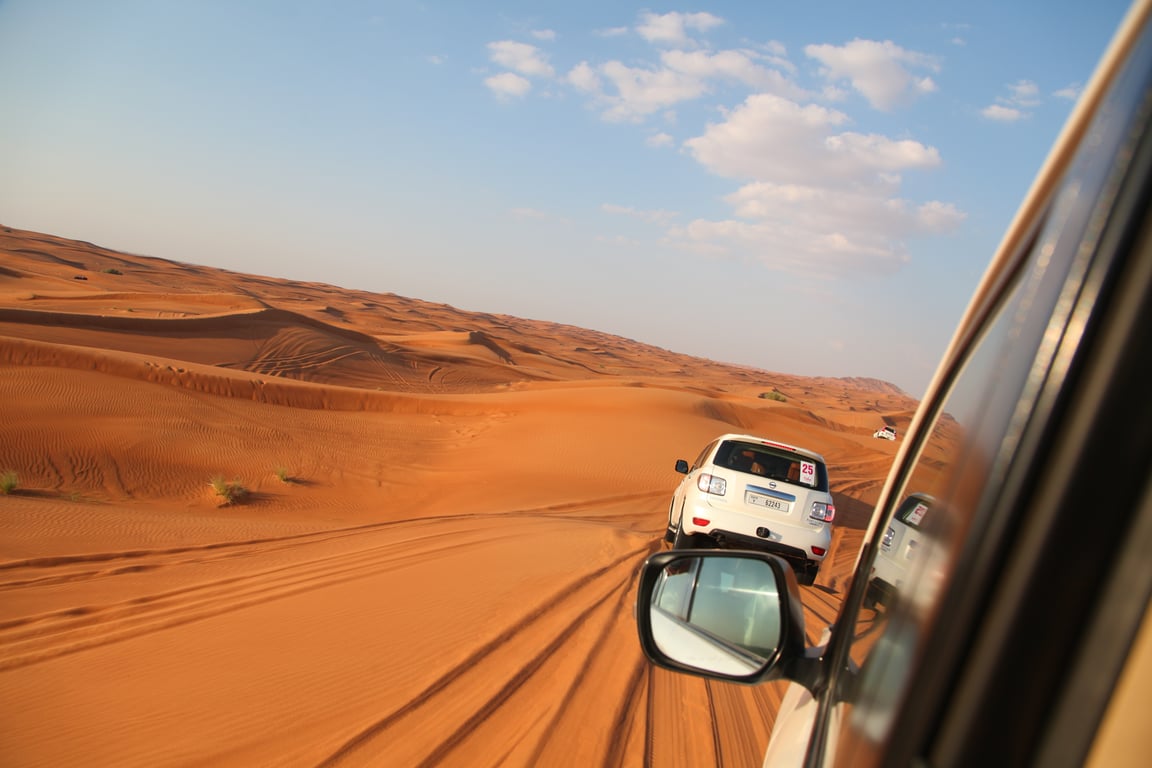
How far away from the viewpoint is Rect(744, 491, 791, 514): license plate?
8445 mm

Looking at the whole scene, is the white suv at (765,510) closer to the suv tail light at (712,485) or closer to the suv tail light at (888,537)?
the suv tail light at (712,485)

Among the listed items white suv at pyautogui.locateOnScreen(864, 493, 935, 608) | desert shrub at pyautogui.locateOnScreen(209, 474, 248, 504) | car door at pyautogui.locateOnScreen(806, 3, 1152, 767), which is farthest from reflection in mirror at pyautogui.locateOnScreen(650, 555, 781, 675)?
desert shrub at pyautogui.locateOnScreen(209, 474, 248, 504)

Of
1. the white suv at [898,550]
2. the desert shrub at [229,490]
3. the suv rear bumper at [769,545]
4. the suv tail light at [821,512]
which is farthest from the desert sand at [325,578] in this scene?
the white suv at [898,550]

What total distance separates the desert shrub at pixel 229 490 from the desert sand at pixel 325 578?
0.59ft

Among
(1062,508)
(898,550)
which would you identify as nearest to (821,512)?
(898,550)

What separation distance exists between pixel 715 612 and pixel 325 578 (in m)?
5.64

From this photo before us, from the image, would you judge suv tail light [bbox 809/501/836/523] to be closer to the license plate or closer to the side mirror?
the license plate

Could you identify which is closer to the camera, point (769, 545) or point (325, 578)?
point (325, 578)

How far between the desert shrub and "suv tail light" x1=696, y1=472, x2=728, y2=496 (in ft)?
29.6

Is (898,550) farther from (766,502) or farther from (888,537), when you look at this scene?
(766,502)

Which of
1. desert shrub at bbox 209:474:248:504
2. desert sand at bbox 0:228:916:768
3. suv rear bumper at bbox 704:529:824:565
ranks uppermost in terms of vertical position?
suv rear bumper at bbox 704:529:824:565

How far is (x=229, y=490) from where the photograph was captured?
1362 cm

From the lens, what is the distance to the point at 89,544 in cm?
845

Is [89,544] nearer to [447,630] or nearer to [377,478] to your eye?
[447,630]
